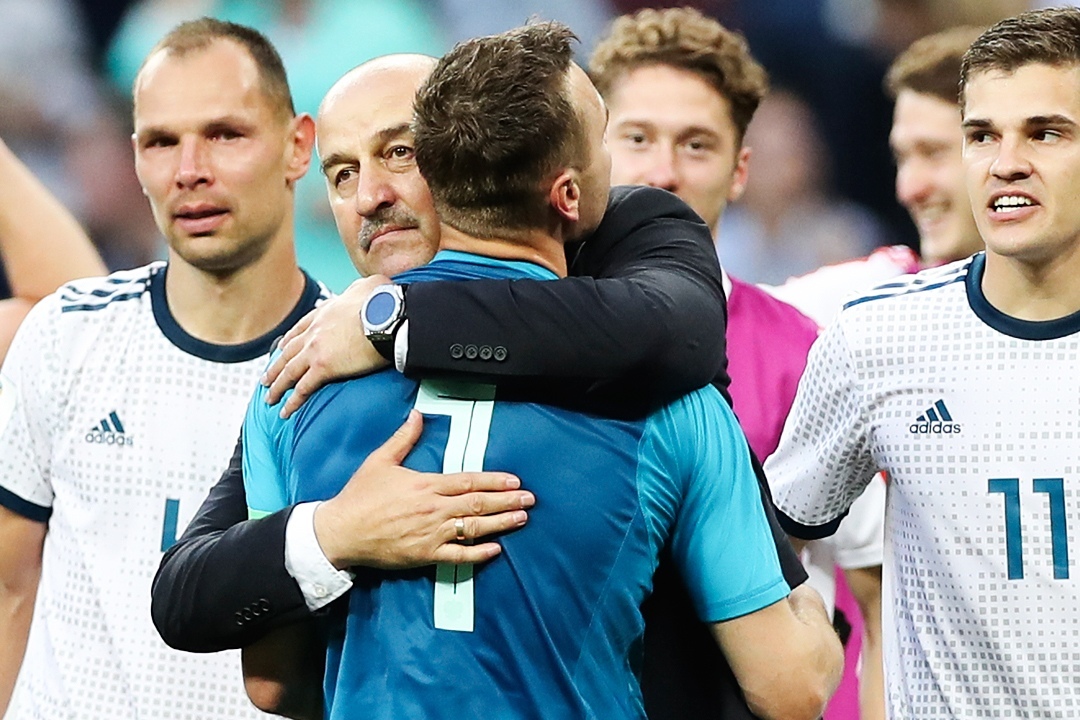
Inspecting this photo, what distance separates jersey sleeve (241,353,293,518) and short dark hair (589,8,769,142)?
2097 millimetres

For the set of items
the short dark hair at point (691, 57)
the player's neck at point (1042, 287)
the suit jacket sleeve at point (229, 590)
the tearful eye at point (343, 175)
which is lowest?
the suit jacket sleeve at point (229, 590)

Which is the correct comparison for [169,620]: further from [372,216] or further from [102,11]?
[102,11]

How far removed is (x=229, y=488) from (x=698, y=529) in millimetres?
740

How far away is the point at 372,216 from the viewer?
2.55 m

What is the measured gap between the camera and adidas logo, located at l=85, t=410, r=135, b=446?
327cm

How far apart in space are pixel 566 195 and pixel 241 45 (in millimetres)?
1675

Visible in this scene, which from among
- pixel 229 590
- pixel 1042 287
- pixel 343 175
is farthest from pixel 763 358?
pixel 229 590

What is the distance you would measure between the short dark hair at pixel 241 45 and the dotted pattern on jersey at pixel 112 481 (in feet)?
1.78

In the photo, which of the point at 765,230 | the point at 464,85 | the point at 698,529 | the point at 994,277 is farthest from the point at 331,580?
the point at 765,230

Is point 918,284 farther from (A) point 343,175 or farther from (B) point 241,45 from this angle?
(B) point 241,45

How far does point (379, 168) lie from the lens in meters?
2.60

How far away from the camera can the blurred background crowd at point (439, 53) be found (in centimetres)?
677

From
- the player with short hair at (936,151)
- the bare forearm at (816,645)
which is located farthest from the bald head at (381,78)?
the player with short hair at (936,151)

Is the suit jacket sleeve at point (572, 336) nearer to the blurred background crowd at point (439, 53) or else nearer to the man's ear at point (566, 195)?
the man's ear at point (566, 195)
